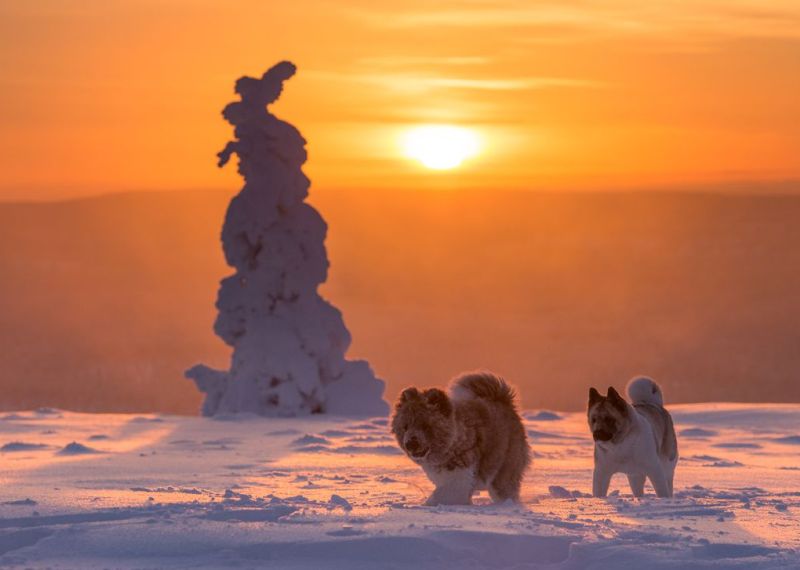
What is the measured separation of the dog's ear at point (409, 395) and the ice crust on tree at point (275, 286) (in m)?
14.0

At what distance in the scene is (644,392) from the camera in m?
11.8

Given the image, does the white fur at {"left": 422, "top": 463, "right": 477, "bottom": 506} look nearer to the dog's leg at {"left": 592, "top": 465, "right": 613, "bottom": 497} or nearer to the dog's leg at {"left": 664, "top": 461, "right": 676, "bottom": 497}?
the dog's leg at {"left": 592, "top": 465, "right": 613, "bottom": 497}

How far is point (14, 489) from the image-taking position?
1062cm

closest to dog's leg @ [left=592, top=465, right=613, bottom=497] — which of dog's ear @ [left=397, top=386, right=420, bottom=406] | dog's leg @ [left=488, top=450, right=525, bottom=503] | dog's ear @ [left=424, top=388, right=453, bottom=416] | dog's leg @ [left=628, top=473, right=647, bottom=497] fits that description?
dog's leg @ [left=628, top=473, right=647, bottom=497]

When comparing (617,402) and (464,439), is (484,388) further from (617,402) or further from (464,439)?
(617,402)

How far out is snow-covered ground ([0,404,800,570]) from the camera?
7316 millimetres

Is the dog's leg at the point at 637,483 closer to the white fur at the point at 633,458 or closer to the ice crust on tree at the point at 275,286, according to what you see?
the white fur at the point at 633,458

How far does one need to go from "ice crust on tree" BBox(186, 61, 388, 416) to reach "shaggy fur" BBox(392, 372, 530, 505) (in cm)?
1344

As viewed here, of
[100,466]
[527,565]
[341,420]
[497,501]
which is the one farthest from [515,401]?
[341,420]

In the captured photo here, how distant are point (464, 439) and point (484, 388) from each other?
94 centimetres

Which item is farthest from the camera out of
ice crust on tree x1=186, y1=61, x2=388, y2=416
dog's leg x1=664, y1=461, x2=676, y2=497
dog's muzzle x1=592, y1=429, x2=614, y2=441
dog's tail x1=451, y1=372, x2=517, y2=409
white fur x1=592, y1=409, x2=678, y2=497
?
ice crust on tree x1=186, y1=61, x2=388, y2=416

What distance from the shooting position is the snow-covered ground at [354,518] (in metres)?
7.32

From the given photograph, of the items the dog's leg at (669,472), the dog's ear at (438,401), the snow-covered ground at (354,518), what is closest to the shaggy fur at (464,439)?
the dog's ear at (438,401)

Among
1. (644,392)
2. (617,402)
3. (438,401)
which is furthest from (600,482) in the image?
(438,401)
